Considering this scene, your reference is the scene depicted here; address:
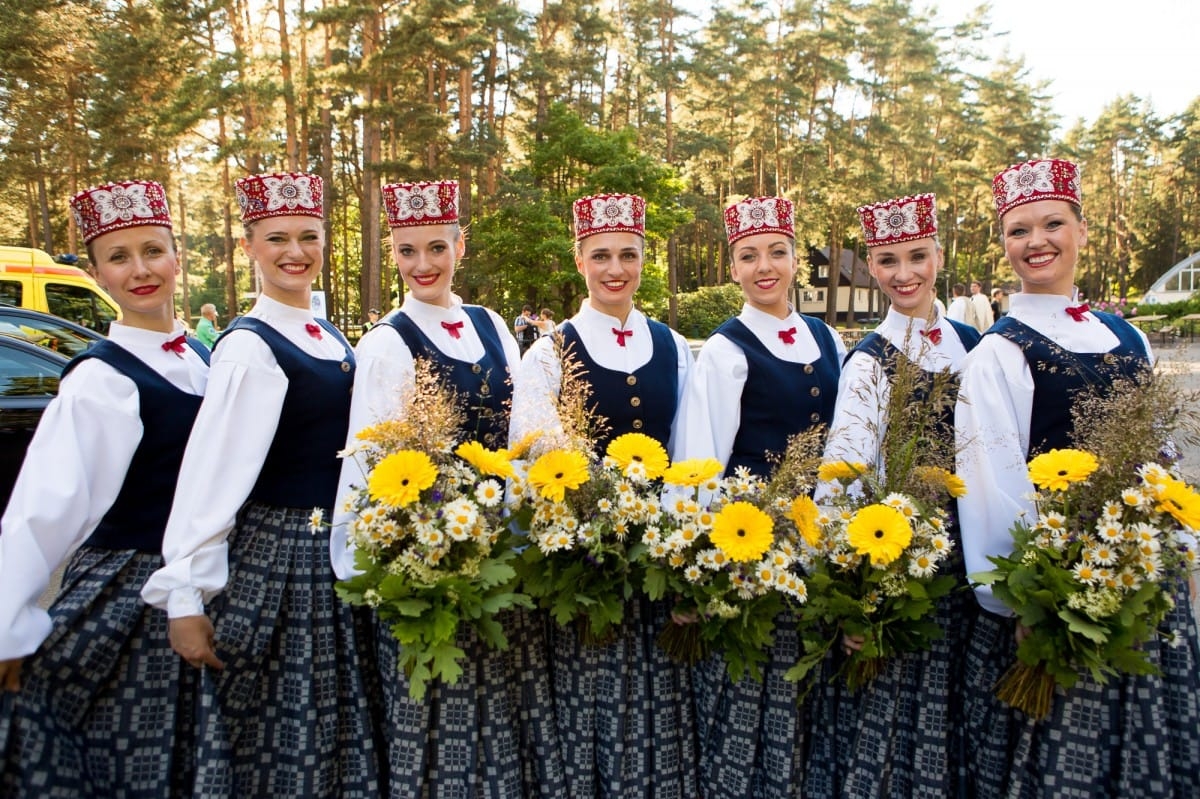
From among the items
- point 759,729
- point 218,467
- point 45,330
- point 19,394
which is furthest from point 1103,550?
point 45,330

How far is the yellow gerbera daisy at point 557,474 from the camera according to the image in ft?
7.25

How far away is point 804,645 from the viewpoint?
2.47 m

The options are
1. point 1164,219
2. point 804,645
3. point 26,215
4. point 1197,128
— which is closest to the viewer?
point 804,645

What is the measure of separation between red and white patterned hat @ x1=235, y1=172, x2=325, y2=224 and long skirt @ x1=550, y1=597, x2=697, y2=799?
172 centimetres

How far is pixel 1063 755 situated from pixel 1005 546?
575 mm

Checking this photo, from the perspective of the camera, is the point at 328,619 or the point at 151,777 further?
the point at 328,619

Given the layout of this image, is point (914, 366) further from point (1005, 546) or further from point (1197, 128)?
point (1197, 128)

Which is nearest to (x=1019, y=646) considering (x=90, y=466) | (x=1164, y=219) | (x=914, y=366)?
(x=914, y=366)

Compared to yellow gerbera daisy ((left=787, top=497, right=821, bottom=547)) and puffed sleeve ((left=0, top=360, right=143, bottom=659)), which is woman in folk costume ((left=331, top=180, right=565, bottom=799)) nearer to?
puffed sleeve ((left=0, top=360, right=143, bottom=659))

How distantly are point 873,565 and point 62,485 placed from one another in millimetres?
2245

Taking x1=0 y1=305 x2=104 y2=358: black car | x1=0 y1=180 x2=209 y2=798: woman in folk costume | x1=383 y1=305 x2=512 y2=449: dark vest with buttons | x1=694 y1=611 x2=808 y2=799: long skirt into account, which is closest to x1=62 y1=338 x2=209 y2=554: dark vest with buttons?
x1=0 y1=180 x2=209 y2=798: woman in folk costume

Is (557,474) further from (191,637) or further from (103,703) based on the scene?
(103,703)

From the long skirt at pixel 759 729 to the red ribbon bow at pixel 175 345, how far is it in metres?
2.02

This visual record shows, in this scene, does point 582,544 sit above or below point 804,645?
above
